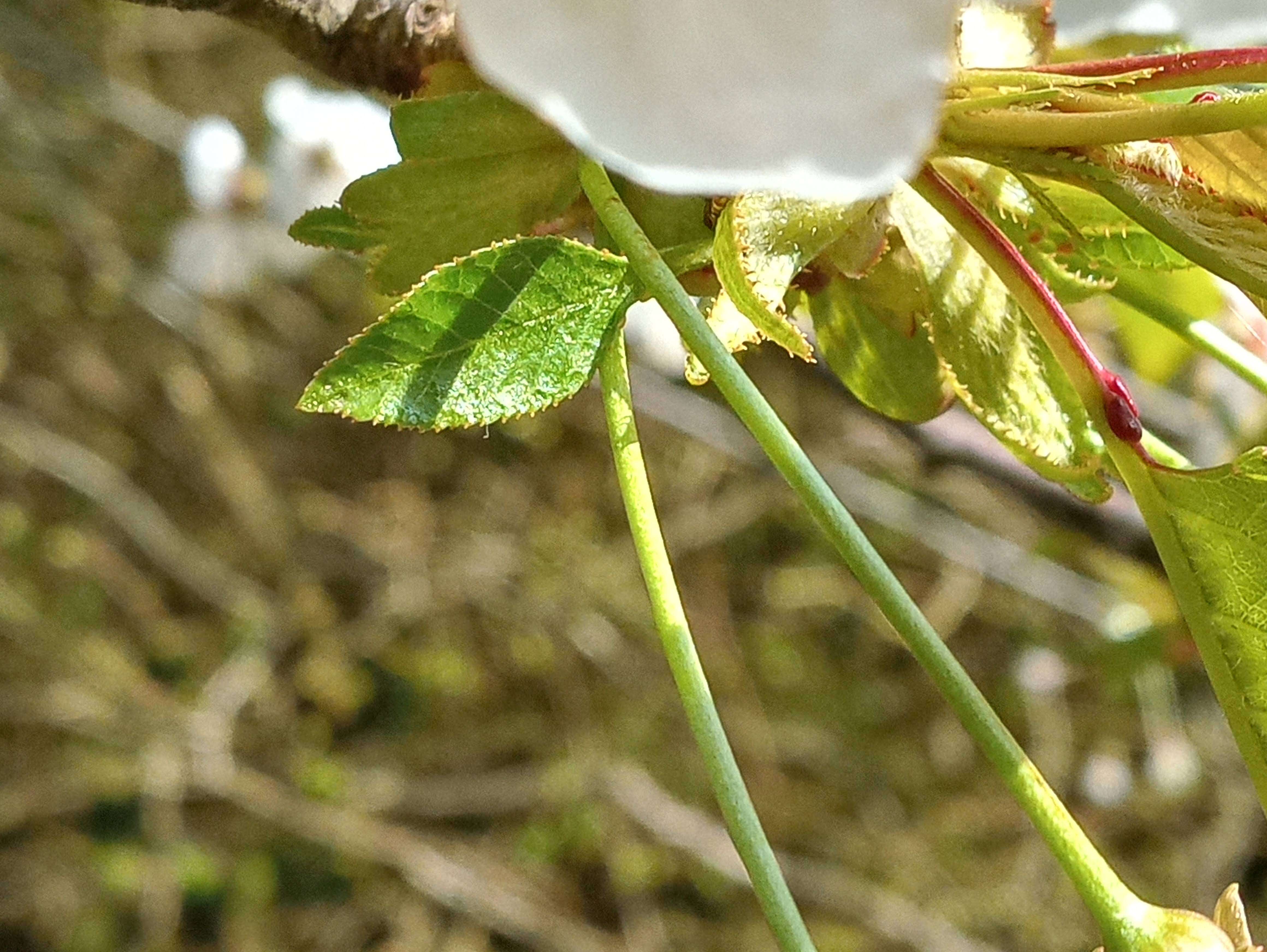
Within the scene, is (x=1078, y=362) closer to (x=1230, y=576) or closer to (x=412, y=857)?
(x=1230, y=576)

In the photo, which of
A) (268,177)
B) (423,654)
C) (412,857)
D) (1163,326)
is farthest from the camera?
(423,654)

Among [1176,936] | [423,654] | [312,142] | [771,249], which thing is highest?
[312,142]

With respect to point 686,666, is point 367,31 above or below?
above

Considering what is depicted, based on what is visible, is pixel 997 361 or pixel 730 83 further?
pixel 997 361

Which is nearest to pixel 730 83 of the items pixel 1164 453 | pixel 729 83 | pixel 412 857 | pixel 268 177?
pixel 729 83

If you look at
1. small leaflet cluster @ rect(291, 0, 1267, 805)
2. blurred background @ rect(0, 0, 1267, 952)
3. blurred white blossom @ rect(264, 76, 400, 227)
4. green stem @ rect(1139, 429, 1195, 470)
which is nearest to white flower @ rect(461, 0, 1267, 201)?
small leaflet cluster @ rect(291, 0, 1267, 805)
